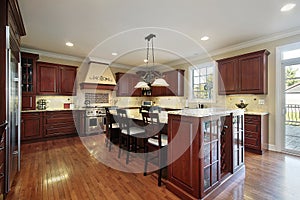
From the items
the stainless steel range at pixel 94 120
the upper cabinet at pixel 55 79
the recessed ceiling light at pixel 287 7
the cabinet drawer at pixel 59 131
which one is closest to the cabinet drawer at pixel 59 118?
the cabinet drawer at pixel 59 131

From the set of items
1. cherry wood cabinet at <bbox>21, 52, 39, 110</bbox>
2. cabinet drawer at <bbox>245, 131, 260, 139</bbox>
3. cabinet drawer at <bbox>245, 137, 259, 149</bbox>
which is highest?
cherry wood cabinet at <bbox>21, 52, 39, 110</bbox>

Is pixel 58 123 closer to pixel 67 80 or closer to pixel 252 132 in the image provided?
pixel 67 80

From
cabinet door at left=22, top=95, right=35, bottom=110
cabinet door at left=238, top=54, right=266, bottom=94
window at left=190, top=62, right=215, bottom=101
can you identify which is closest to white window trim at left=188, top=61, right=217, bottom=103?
window at left=190, top=62, right=215, bottom=101

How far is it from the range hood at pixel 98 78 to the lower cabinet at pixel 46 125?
121cm

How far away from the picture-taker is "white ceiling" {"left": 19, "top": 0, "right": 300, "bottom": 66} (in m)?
2.54

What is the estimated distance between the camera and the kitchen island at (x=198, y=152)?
1800 mm

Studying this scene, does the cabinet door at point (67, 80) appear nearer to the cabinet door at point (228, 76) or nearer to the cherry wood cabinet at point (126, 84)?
the cherry wood cabinet at point (126, 84)

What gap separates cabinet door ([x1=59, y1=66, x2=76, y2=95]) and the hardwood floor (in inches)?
91.3

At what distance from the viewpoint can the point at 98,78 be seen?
5852 mm

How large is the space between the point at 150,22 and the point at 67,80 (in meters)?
3.66

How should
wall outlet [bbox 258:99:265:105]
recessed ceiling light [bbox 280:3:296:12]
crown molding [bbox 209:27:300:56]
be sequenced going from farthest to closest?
1. wall outlet [bbox 258:99:265:105]
2. crown molding [bbox 209:27:300:56]
3. recessed ceiling light [bbox 280:3:296:12]

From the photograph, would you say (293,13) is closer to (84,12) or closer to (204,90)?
(204,90)

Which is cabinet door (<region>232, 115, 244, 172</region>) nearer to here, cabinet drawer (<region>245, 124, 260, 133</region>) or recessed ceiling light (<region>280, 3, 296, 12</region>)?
cabinet drawer (<region>245, 124, 260, 133</region>)

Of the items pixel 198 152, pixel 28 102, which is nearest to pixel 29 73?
pixel 28 102
